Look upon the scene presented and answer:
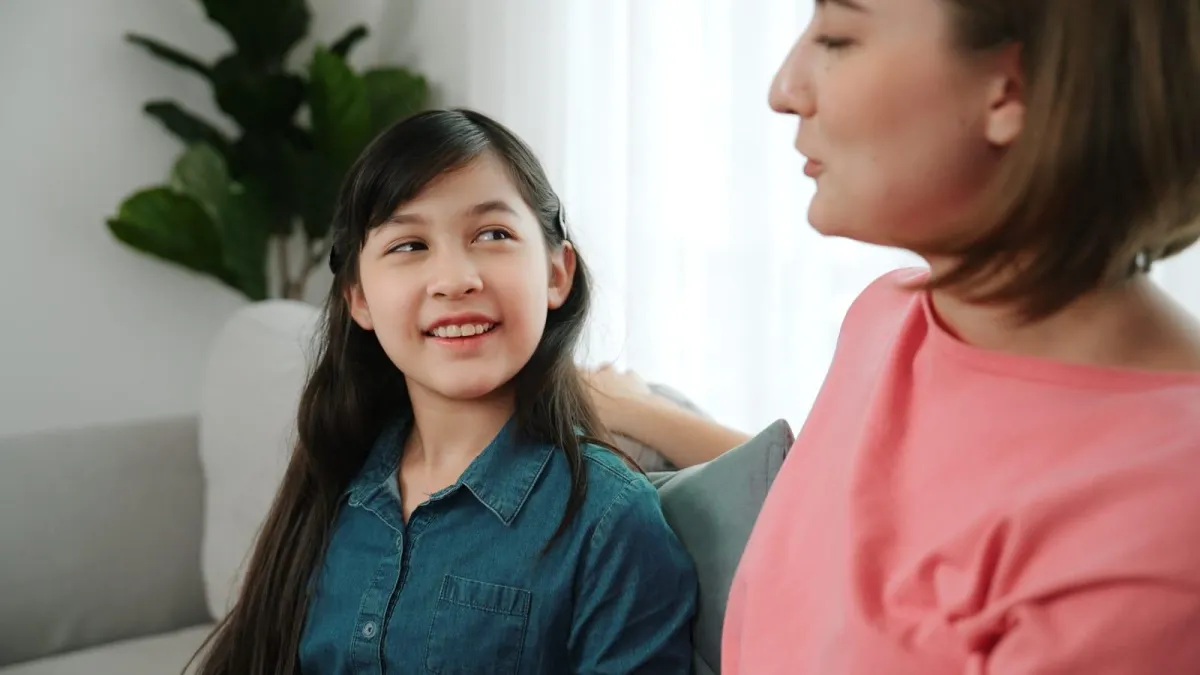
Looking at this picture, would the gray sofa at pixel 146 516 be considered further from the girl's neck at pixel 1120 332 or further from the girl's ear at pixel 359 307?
the girl's neck at pixel 1120 332

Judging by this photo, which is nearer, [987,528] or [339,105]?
[987,528]

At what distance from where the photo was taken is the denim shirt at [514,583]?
101 cm

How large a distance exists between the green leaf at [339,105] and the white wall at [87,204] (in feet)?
1.29

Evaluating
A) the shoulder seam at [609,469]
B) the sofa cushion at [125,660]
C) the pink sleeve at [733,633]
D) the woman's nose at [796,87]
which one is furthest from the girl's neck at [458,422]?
the sofa cushion at [125,660]

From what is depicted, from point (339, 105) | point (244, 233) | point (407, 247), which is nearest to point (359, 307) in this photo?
point (407, 247)

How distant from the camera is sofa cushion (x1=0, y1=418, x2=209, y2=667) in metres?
1.75

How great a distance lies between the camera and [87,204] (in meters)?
2.81

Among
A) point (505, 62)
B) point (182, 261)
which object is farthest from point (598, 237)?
point (182, 261)

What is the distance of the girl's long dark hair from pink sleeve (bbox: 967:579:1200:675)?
0.60 m

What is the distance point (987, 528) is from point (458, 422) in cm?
70

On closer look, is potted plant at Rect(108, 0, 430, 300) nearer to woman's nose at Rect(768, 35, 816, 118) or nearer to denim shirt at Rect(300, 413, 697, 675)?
denim shirt at Rect(300, 413, 697, 675)

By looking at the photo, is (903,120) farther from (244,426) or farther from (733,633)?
(244,426)

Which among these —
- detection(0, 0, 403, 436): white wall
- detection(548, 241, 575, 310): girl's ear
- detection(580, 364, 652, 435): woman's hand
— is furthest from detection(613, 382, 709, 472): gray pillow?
detection(0, 0, 403, 436): white wall

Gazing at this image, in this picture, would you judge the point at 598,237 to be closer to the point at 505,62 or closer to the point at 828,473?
the point at 505,62
